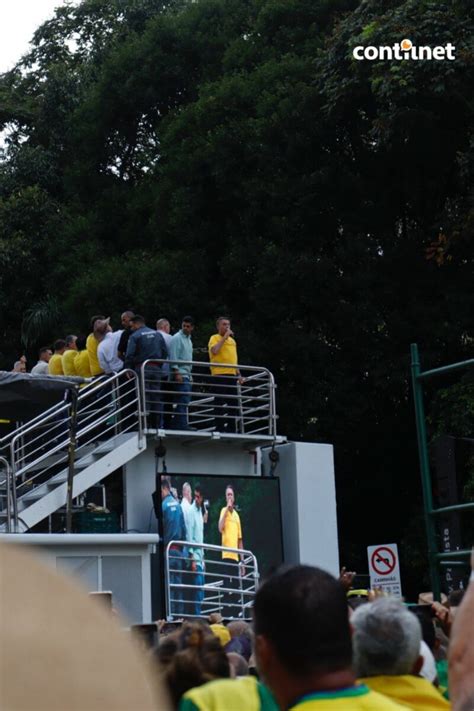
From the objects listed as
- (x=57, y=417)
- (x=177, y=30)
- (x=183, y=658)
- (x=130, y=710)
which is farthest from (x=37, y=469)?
(x=130, y=710)

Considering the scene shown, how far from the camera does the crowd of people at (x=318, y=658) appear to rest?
109 inches

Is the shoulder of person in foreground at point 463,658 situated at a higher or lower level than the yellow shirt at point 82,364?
lower

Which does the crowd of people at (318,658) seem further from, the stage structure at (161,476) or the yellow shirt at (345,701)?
the stage structure at (161,476)

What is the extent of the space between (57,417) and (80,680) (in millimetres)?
18685

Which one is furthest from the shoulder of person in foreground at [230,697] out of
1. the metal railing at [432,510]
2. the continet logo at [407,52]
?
the continet logo at [407,52]

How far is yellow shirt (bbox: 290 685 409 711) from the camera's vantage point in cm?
271

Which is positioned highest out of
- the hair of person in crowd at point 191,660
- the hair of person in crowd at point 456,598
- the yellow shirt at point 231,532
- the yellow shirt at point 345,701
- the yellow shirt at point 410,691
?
the yellow shirt at point 231,532

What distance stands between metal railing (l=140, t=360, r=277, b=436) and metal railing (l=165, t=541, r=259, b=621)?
6.77 feet

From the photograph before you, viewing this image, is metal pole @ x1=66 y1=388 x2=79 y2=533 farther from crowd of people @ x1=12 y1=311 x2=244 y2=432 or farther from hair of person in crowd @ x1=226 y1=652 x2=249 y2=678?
hair of person in crowd @ x1=226 y1=652 x2=249 y2=678

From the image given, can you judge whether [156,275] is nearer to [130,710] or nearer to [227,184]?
[227,184]

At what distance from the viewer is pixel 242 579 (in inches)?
765

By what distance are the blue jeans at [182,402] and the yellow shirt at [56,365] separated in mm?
1676

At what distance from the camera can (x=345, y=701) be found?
2723mm

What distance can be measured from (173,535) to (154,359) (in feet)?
8.07
